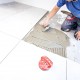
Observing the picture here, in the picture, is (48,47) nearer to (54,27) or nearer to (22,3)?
(54,27)

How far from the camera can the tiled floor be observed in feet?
3.00

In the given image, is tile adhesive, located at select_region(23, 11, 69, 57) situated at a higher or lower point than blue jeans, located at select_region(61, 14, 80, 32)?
lower

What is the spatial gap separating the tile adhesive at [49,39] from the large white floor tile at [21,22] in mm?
68

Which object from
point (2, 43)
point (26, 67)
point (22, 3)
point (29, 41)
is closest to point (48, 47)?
point (29, 41)

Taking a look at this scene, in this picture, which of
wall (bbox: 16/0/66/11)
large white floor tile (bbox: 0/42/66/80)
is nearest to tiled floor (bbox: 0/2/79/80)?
large white floor tile (bbox: 0/42/66/80)

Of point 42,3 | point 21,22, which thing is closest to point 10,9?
point 21,22

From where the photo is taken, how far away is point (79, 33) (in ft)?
4.25

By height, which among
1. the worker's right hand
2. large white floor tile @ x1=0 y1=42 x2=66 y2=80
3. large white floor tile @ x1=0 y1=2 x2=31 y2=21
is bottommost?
large white floor tile @ x1=0 y1=42 x2=66 y2=80

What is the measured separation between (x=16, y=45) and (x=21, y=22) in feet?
1.27

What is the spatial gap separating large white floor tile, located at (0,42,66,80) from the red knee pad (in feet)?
0.08

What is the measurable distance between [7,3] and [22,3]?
0.22m

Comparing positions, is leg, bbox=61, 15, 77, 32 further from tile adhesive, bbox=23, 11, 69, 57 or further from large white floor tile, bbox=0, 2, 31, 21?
large white floor tile, bbox=0, 2, 31, 21

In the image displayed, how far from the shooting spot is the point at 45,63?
0.97m

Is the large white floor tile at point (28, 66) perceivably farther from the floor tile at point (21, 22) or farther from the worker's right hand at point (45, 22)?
the worker's right hand at point (45, 22)
